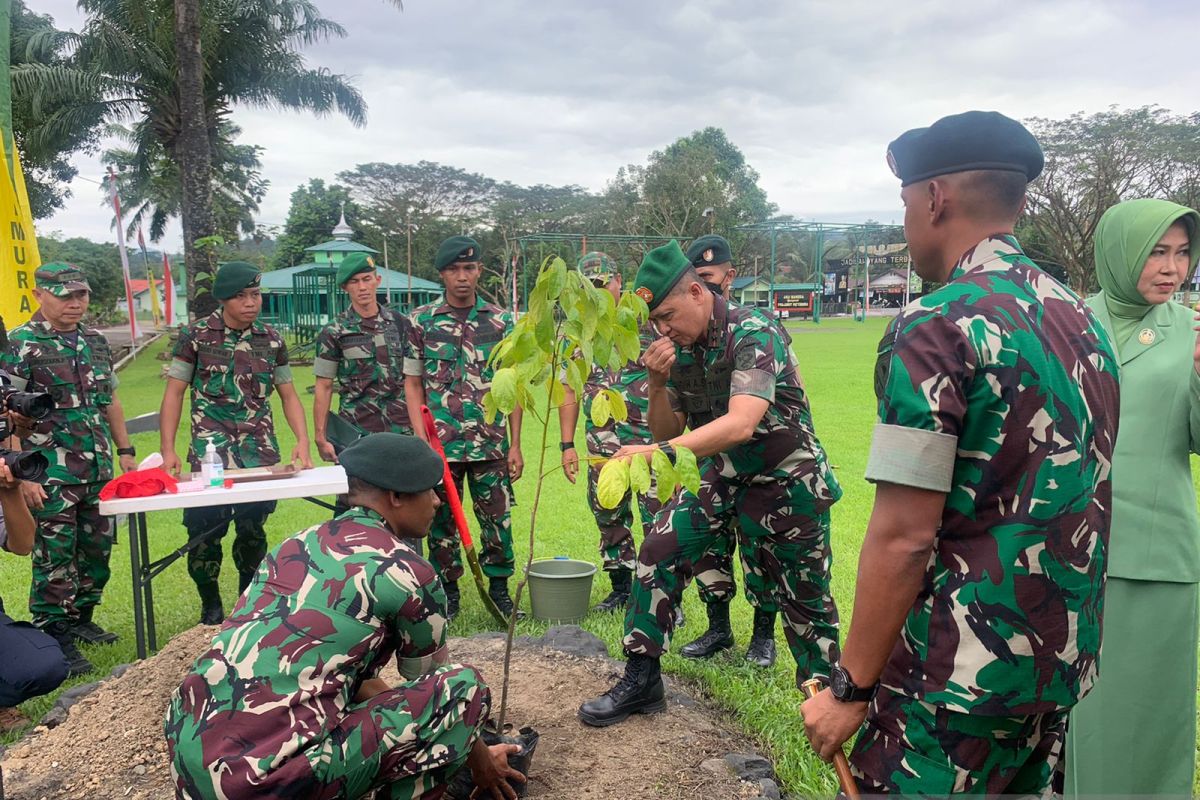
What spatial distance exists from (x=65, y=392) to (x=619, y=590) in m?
3.60

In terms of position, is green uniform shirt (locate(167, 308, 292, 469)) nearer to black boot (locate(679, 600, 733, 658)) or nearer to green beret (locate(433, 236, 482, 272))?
green beret (locate(433, 236, 482, 272))

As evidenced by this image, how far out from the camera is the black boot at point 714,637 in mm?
4410

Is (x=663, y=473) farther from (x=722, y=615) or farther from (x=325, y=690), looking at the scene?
(x=722, y=615)

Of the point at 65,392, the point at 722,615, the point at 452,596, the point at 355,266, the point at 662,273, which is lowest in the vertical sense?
the point at 452,596

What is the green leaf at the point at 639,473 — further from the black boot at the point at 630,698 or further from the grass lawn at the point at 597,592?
the grass lawn at the point at 597,592

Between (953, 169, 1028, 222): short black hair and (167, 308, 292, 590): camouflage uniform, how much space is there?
4.60 metres

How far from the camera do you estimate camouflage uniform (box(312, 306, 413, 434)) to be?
18.7ft

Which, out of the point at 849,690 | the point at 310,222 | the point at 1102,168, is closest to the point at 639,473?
the point at 849,690

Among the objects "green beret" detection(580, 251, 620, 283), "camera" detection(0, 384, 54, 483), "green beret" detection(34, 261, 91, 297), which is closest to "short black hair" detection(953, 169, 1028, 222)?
"camera" detection(0, 384, 54, 483)

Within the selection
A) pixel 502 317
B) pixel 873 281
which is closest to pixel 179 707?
pixel 502 317

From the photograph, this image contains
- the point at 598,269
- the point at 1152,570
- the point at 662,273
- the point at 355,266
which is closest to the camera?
the point at 1152,570

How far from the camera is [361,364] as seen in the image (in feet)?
18.8

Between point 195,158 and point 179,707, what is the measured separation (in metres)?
12.3

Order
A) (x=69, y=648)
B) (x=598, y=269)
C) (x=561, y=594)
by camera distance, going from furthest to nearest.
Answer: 1. (x=598, y=269)
2. (x=561, y=594)
3. (x=69, y=648)
